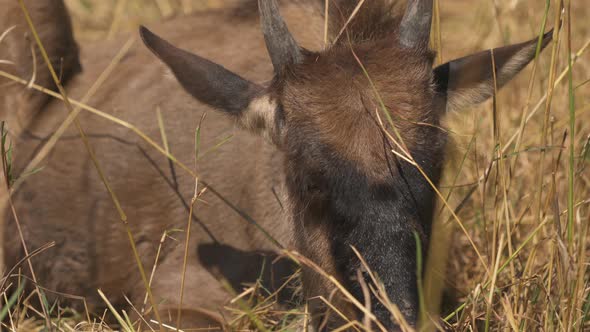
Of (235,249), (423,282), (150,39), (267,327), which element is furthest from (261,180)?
(423,282)

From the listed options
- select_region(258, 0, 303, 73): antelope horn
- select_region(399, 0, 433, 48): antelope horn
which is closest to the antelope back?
select_region(258, 0, 303, 73): antelope horn

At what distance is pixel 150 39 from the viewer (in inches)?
144

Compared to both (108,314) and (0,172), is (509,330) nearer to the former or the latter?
(108,314)

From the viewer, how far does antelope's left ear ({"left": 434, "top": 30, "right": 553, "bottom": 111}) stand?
3.75m

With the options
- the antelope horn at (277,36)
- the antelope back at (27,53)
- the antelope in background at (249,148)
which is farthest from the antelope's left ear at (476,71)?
the antelope back at (27,53)

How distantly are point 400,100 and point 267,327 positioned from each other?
145cm

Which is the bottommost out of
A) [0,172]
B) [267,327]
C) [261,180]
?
[267,327]

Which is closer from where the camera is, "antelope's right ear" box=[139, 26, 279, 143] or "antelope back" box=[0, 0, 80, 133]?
"antelope's right ear" box=[139, 26, 279, 143]

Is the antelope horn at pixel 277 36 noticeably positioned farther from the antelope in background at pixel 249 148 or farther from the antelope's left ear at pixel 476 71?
the antelope's left ear at pixel 476 71

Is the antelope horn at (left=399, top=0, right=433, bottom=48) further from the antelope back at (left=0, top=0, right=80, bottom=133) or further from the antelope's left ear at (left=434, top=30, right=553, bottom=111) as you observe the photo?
the antelope back at (left=0, top=0, right=80, bottom=133)

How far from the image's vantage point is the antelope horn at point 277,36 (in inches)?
141

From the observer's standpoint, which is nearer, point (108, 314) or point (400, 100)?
point (400, 100)

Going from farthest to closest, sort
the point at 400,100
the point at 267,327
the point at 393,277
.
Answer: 1. the point at 267,327
2. the point at 400,100
3. the point at 393,277

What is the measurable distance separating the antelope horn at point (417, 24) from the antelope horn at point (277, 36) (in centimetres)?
44
